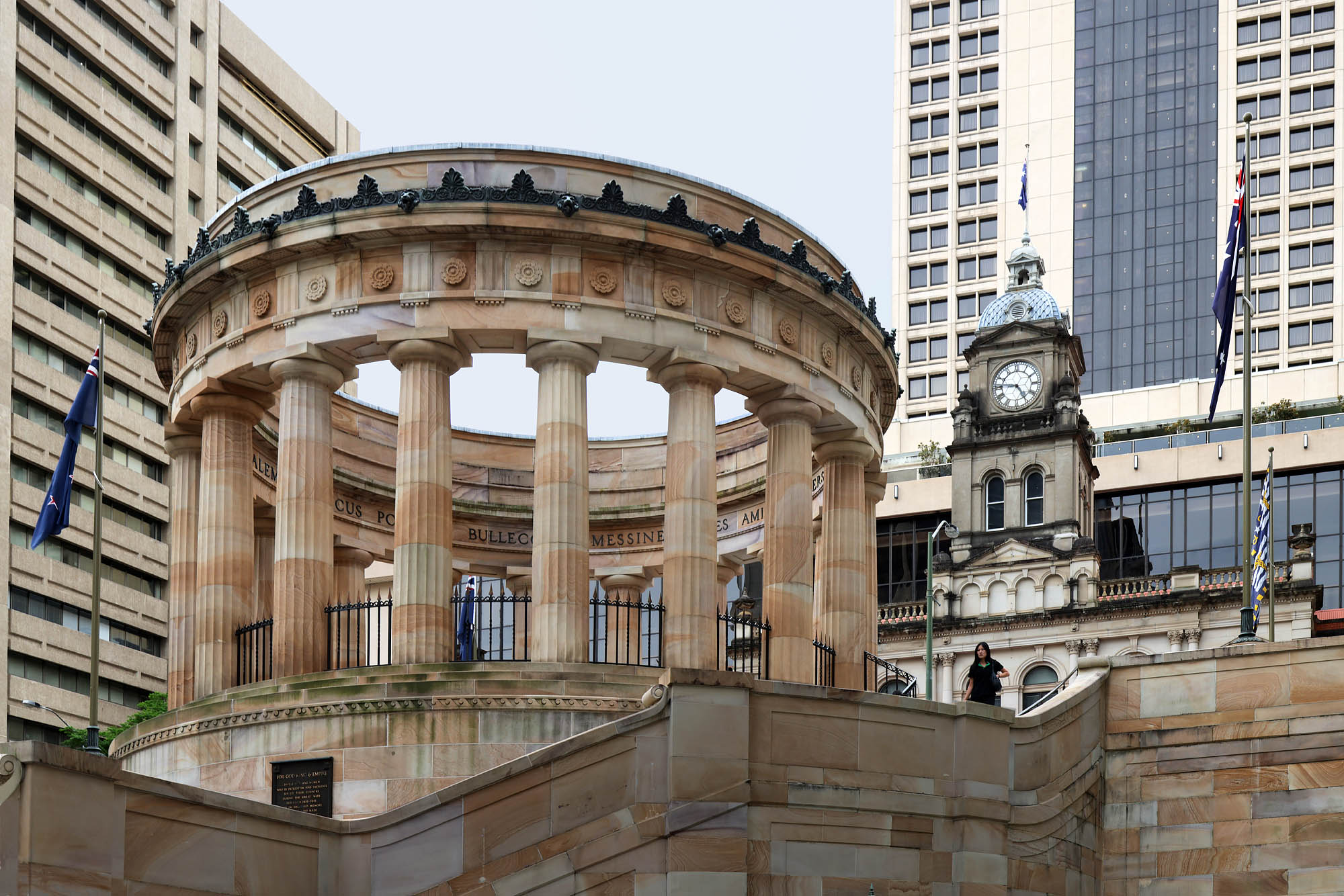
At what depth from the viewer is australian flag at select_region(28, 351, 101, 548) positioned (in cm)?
4272

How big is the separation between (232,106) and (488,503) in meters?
72.5

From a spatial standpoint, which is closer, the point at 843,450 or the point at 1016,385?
the point at 843,450

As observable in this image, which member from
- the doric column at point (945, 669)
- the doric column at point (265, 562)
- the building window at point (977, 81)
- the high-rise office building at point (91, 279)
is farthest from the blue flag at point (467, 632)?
the building window at point (977, 81)

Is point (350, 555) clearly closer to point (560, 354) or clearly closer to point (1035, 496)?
point (560, 354)

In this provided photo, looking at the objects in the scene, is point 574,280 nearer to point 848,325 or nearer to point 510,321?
point 510,321

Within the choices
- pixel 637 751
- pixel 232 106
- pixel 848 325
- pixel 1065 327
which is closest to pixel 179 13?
pixel 232 106

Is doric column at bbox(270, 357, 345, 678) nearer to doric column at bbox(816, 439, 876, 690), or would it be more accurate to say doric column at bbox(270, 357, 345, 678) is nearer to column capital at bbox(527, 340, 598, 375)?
column capital at bbox(527, 340, 598, 375)

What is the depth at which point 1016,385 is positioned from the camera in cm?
10825

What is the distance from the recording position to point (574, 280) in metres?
40.9

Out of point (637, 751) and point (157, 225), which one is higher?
point (157, 225)

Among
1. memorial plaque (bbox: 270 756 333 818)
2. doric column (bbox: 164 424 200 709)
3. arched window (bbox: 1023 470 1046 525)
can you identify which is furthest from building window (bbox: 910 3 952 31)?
memorial plaque (bbox: 270 756 333 818)

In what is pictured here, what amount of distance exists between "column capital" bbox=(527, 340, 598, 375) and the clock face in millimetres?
69246

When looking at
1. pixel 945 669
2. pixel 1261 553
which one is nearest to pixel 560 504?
pixel 1261 553

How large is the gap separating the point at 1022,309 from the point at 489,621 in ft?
214
